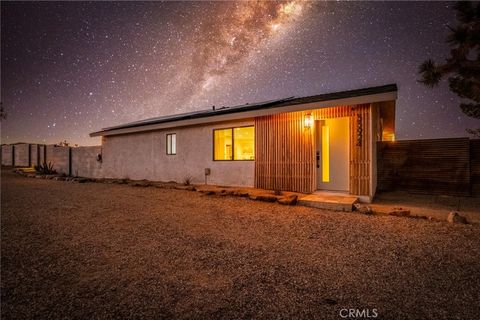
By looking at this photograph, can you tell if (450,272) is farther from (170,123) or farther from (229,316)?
(170,123)

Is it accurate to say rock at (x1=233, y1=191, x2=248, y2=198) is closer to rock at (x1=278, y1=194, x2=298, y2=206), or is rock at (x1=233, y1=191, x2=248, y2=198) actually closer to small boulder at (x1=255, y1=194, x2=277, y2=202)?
small boulder at (x1=255, y1=194, x2=277, y2=202)

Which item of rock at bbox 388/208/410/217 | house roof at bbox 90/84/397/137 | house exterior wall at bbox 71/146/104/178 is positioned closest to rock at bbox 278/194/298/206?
rock at bbox 388/208/410/217

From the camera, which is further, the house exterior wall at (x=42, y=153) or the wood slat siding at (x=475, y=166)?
the house exterior wall at (x=42, y=153)

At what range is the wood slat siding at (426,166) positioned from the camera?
27.8ft

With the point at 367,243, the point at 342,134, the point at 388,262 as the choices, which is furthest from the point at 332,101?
the point at 388,262

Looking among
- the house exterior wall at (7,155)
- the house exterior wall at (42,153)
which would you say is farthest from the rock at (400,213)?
the house exterior wall at (7,155)

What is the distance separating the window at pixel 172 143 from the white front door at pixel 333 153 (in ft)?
23.3

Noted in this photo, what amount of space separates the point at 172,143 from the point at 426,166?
11.0 m

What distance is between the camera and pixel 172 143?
12516mm

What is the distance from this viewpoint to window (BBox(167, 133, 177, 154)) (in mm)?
12297

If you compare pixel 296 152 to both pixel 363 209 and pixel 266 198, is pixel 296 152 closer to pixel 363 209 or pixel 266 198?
pixel 266 198

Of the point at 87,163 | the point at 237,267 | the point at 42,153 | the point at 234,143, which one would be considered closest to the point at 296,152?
the point at 234,143

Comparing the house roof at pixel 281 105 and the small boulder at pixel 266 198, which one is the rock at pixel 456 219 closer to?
the house roof at pixel 281 105

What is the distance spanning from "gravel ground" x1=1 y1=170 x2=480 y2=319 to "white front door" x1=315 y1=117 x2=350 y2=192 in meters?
2.65
